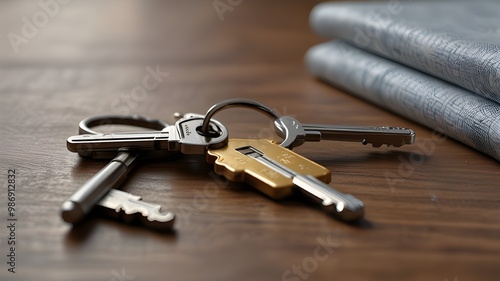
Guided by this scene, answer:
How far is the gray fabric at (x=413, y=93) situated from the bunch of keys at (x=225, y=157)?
0.07 m

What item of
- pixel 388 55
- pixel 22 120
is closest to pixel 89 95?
pixel 22 120

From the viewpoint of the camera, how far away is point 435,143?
0.79 metres

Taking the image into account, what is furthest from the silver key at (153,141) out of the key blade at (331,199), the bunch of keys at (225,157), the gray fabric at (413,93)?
the gray fabric at (413,93)

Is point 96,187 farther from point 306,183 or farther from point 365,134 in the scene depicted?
point 365,134

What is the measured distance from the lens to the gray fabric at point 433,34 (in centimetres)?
75

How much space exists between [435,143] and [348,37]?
0.26 metres

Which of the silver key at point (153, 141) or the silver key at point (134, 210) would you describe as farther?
the silver key at point (153, 141)

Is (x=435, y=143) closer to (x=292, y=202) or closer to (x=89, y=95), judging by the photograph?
(x=292, y=202)

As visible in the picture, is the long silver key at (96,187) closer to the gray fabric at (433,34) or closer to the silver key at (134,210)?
the silver key at (134,210)

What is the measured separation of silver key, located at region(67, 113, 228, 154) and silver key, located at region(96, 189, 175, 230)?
0.08m

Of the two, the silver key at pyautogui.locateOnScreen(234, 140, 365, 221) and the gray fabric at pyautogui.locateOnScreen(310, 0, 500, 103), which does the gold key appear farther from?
the gray fabric at pyautogui.locateOnScreen(310, 0, 500, 103)

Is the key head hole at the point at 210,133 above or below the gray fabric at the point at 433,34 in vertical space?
below

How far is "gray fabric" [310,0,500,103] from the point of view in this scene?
0.75 metres

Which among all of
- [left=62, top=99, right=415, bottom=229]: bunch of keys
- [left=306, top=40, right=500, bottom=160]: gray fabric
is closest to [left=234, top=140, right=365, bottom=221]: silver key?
[left=62, top=99, right=415, bottom=229]: bunch of keys
